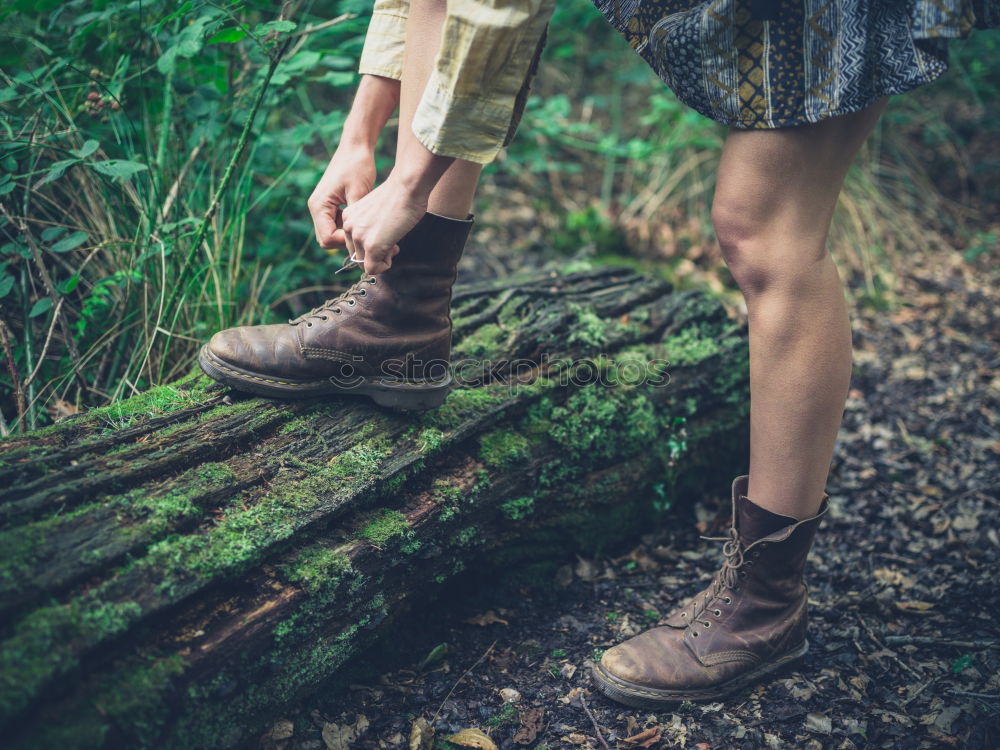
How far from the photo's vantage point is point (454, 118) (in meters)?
1.21

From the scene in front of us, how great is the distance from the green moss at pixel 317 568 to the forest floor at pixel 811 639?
1.12ft

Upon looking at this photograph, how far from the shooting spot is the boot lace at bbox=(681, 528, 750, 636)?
5.34 ft

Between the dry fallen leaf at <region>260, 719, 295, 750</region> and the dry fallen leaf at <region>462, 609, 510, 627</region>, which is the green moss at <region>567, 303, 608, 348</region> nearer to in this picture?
the dry fallen leaf at <region>462, 609, 510, 627</region>

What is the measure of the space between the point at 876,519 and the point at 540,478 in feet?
4.09

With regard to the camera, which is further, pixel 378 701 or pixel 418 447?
pixel 418 447

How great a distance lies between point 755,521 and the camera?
61.7 inches

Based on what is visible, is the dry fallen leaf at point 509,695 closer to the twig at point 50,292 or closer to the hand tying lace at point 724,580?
the hand tying lace at point 724,580

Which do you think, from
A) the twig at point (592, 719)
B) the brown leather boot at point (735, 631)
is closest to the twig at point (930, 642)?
the brown leather boot at point (735, 631)

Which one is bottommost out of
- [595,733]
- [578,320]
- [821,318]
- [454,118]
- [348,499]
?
[595,733]

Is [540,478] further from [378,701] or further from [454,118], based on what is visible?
[454,118]

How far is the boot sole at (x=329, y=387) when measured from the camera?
1.65 m

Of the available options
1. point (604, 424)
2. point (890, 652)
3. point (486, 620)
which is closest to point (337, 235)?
point (604, 424)

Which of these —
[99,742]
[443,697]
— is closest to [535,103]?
[443,697]

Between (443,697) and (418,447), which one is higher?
(418,447)
